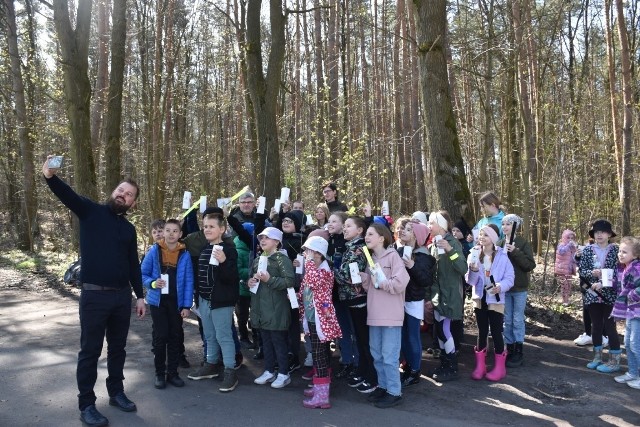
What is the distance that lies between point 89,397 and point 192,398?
0.97 meters

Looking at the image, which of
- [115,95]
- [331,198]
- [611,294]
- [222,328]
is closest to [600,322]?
[611,294]

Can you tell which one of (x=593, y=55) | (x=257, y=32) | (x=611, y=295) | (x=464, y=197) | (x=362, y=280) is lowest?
(x=611, y=295)

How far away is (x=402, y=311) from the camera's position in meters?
4.92

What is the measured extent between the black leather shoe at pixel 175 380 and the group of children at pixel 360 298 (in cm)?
A: 1

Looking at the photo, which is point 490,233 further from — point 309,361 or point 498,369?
point 309,361

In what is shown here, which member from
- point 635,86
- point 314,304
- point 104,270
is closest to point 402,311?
point 314,304

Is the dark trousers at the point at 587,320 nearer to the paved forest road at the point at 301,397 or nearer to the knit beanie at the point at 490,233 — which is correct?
the paved forest road at the point at 301,397

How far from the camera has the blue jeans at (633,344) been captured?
17.5ft

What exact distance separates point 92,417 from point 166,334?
1.20 metres

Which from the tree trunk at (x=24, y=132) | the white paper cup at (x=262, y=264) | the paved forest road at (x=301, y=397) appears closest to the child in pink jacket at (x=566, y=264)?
the paved forest road at (x=301, y=397)

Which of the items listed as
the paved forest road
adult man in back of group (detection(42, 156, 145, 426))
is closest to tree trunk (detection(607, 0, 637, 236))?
the paved forest road

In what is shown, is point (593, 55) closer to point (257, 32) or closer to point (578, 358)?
point (257, 32)

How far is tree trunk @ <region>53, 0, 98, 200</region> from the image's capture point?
35.5ft

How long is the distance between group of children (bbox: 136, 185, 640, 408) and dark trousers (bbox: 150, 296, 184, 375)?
1 centimetres
